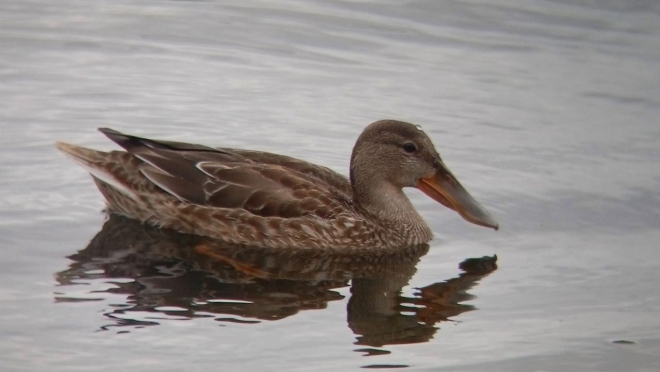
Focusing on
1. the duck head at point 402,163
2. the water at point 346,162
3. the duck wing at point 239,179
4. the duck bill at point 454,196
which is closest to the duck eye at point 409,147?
the duck head at point 402,163

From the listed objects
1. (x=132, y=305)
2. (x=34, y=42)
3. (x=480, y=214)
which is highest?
(x=34, y=42)

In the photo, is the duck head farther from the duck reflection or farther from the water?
the duck reflection

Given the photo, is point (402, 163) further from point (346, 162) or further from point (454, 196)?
point (346, 162)

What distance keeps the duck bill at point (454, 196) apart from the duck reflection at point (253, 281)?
1.49 feet

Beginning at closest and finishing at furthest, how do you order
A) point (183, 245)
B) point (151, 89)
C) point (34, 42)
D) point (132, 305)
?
point (132, 305), point (183, 245), point (151, 89), point (34, 42)

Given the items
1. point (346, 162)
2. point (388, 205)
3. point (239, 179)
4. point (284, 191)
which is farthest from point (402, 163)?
point (346, 162)

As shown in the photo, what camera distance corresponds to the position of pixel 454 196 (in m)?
11.0

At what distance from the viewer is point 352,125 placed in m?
13.7

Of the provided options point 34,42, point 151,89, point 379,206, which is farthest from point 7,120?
point 379,206

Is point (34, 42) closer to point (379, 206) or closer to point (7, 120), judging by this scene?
point (7, 120)

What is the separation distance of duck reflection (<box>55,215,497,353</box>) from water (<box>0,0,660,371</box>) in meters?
0.03

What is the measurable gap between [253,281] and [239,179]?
57.4 inches

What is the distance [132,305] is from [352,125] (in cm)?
530

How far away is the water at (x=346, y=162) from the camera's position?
336 inches
